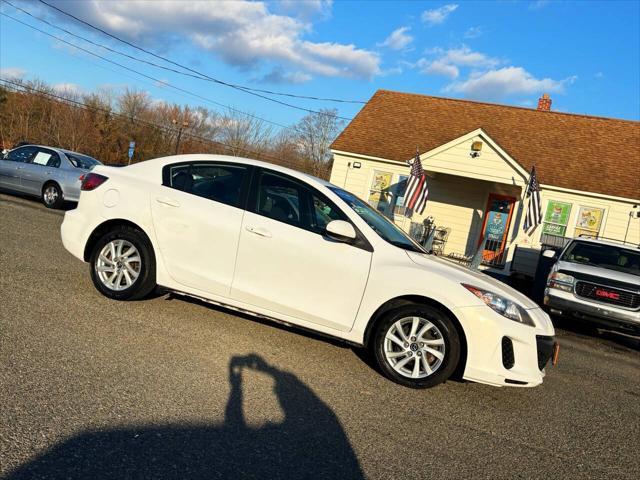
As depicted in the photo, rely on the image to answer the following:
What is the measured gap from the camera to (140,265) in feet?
18.2

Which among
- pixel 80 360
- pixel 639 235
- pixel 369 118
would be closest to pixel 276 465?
pixel 80 360

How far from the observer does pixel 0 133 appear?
152 ft

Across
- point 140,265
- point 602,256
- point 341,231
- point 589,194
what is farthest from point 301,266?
point 589,194

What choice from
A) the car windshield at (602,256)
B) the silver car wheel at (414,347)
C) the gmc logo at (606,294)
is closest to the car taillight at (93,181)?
the silver car wheel at (414,347)

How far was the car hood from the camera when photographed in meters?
4.73

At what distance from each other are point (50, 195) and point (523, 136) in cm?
1464

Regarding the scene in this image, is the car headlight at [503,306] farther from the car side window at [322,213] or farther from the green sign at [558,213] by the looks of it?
the green sign at [558,213]

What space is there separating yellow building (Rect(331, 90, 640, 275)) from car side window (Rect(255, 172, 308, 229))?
1144cm

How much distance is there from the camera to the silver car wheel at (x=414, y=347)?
4613 mm

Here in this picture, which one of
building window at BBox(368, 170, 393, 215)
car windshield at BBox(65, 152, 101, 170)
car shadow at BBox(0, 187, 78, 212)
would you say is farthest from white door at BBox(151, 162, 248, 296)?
building window at BBox(368, 170, 393, 215)

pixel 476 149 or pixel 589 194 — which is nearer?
pixel 476 149

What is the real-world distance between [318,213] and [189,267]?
1385 millimetres

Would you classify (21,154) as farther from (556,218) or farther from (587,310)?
(556,218)

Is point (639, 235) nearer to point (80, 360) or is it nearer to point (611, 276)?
point (611, 276)
